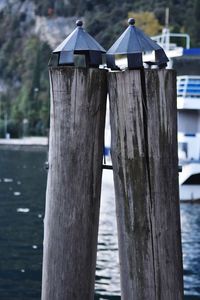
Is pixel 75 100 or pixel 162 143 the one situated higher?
pixel 75 100

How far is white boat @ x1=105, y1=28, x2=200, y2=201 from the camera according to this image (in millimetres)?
28719

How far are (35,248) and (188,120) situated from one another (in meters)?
20.0

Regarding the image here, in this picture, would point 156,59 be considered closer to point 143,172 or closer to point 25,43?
point 143,172

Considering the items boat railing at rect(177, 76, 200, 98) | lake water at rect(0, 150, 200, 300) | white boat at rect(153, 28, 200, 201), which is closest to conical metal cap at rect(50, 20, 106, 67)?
lake water at rect(0, 150, 200, 300)

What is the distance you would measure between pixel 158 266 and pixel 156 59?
1019 millimetres

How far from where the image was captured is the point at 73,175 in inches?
135

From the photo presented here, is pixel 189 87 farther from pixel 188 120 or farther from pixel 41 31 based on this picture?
pixel 41 31

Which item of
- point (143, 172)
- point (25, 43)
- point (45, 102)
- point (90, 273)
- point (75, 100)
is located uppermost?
point (25, 43)

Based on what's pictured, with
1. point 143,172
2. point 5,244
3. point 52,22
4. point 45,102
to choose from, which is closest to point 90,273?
point 143,172

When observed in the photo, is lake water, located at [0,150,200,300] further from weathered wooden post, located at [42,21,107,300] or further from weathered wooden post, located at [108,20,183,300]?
weathered wooden post, located at [108,20,183,300]

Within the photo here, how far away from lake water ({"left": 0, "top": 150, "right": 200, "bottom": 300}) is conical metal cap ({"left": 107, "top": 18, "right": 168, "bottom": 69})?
7.65 meters

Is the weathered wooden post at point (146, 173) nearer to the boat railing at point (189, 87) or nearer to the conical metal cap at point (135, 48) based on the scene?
the conical metal cap at point (135, 48)

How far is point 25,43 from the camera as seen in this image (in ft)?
433

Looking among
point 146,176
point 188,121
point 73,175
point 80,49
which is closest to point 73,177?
point 73,175
